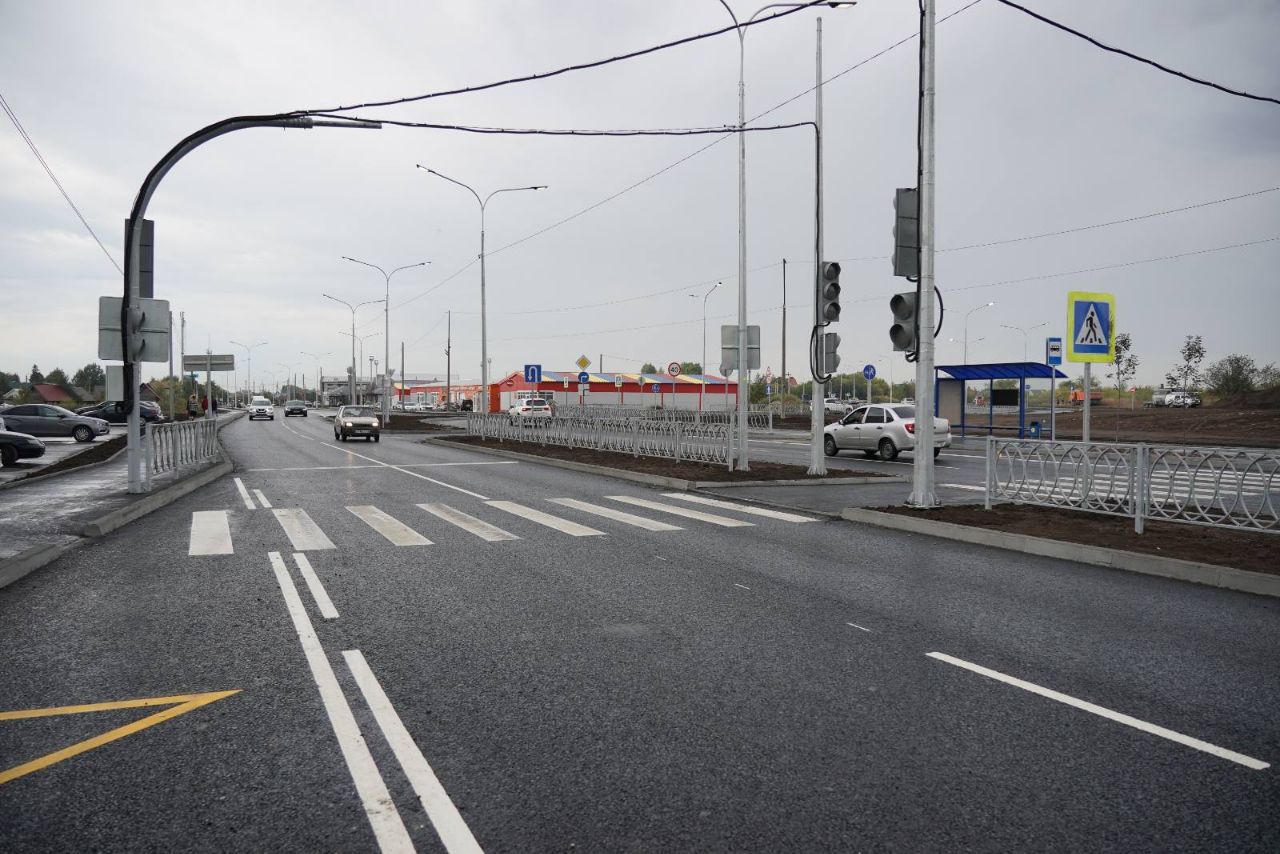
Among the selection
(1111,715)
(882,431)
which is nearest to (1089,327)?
(1111,715)

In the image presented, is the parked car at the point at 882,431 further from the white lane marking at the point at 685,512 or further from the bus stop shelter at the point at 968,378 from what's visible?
the white lane marking at the point at 685,512

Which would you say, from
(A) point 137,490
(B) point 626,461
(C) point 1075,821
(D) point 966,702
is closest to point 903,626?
(D) point 966,702

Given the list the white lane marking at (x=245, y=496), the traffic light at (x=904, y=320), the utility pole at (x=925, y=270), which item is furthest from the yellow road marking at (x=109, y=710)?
the traffic light at (x=904, y=320)

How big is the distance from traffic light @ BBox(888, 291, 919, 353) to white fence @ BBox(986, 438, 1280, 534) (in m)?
1.82

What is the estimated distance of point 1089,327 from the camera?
12586mm

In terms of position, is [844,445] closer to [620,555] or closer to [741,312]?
[741,312]

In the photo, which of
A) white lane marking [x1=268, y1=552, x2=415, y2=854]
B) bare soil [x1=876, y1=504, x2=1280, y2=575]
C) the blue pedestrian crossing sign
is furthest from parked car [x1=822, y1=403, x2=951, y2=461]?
white lane marking [x1=268, y1=552, x2=415, y2=854]

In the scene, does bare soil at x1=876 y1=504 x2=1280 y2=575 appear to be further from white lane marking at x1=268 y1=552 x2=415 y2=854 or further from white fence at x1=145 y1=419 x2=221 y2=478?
white fence at x1=145 y1=419 x2=221 y2=478

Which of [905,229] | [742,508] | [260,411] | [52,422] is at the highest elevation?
[905,229]

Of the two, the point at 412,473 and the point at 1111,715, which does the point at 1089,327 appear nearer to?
the point at 1111,715

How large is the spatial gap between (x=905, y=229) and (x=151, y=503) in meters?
12.1

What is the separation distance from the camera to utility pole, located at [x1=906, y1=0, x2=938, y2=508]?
39.7ft

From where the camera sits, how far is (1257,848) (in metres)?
3.02

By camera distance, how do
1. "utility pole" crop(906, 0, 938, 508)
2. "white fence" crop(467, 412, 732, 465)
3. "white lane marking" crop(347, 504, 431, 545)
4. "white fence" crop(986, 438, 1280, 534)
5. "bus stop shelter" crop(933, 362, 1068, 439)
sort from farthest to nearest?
"bus stop shelter" crop(933, 362, 1068, 439) < "white fence" crop(467, 412, 732, 465) < "utility pole" crop(906, 0, 938, 508) < "white lane marking" crop(347, 504, 431, 545) < "white fence" crop(986, 438, 1280, 534)
